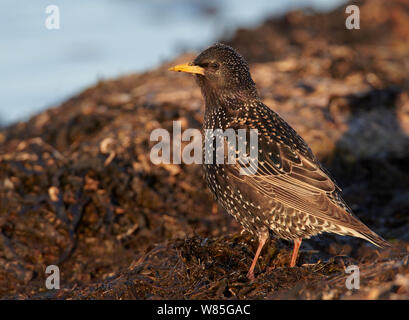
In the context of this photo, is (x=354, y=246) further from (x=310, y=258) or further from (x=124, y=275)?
(x=124, y=275)

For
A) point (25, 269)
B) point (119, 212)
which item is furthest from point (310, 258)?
point (25, 269)

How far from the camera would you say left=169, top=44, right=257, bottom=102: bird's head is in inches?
242

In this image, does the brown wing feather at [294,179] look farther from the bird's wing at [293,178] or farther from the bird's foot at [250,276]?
the bird's foot at [250,276]

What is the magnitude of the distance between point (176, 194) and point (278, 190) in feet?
8.56

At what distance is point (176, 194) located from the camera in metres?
7.92

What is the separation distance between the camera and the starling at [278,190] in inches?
213

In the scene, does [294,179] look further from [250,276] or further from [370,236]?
[250,276]

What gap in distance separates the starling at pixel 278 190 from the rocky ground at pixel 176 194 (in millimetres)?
341

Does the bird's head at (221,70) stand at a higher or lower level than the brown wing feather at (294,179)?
higher

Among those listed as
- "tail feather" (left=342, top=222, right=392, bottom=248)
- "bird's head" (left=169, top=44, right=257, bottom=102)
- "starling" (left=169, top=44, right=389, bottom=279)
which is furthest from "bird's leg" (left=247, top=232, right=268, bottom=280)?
"bird's head" (left=169, top=44, right=257, bottom=102)

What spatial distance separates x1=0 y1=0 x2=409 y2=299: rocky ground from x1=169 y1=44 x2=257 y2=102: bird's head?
1.48 meters

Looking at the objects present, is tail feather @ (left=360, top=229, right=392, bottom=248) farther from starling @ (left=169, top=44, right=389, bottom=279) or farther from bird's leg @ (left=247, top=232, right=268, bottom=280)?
bird's leg @ (left=247, top=232, right=268, bottom=280)

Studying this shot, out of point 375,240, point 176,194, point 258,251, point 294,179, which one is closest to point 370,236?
point 375,240

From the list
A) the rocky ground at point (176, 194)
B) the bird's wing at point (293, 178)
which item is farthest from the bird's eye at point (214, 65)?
the rocky ground at point (176, 194)
